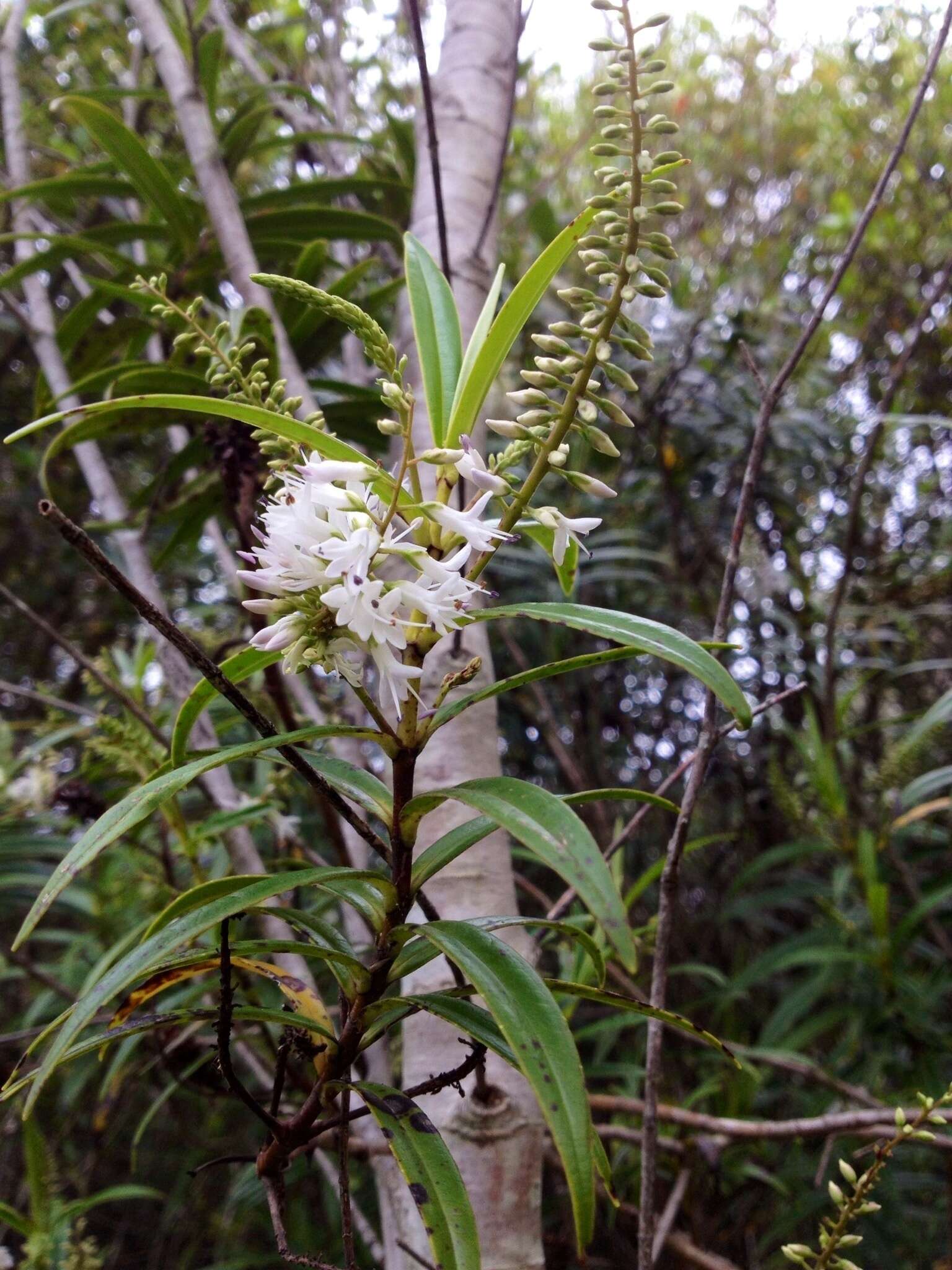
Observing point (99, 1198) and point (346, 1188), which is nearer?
point (346, 1188)

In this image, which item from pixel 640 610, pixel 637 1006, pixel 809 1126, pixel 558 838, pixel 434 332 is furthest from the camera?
pixel 640 610

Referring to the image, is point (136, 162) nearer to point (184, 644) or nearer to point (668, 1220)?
point (184, 644)

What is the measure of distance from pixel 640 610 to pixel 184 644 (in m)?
1.61

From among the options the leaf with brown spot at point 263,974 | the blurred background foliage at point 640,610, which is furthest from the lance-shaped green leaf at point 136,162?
the leaf with brown spot at point 263,974

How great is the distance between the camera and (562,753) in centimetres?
140

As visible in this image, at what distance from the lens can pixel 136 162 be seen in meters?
1.17

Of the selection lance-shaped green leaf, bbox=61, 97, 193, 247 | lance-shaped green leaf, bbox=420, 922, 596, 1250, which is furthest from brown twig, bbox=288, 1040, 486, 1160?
lance-shaped green leaf, bbox=61, 97, 193, 247

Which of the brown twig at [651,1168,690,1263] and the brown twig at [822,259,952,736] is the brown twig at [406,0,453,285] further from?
the brown twig at [651,1168,690,1263]

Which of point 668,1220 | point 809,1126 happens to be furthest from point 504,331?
point 668,1220

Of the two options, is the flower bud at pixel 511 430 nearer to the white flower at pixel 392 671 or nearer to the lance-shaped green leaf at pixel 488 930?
the white flower at pixel 392 671

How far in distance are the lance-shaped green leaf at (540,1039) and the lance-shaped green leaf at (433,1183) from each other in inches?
3.8

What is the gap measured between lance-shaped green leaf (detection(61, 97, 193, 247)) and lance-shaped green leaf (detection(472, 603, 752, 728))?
3.11 ft

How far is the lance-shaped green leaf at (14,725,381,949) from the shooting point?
0.49 metres

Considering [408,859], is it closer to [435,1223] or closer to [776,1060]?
[435,1223]
